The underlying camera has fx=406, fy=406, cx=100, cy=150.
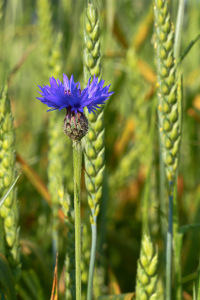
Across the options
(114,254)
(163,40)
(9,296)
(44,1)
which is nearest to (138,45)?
(44,1)

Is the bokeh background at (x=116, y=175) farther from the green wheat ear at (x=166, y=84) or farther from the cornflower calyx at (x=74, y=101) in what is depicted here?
the cornflower calyx at (x=74, y=101)

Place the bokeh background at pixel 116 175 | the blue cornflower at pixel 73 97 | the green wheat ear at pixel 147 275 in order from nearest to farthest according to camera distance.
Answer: the blue cornflower at pixel 73 97 < the green wheat ear at pixel 147 275 < the bokeh background at pixel 116 175

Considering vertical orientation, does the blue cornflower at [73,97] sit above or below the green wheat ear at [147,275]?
above

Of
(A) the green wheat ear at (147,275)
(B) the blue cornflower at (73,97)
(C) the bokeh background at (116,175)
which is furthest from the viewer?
(C) the bokeh background at (116,175)

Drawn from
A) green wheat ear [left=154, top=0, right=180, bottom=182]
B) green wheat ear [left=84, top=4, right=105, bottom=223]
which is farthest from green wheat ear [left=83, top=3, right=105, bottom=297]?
green wheat ear [left=154, top=0, right=180, bottom=182]

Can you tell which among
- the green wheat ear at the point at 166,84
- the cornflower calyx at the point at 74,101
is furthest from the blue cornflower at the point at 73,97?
the green wheat ear at the point at 166,84

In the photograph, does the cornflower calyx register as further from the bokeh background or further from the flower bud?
the bokeh background
